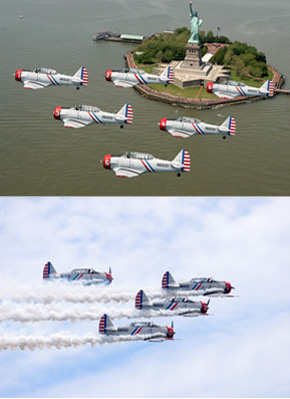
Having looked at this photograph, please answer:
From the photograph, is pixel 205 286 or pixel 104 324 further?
pixel 205 286

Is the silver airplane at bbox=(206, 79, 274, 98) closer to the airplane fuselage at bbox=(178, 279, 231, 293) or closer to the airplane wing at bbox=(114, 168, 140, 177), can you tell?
the airplane wing at bbox=(114, 168, 140, 177)

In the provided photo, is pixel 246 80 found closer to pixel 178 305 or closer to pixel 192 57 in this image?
pixel 192 57

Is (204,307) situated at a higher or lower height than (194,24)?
lower

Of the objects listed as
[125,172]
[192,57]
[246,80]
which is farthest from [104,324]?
[246,80]

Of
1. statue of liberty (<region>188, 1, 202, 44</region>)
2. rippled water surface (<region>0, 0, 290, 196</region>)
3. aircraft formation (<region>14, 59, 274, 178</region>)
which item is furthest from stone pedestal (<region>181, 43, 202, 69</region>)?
aircraft formation (<region>14, 59, 274, 178</region>)

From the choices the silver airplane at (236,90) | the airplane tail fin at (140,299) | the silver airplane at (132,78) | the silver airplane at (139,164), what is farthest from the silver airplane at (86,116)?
the airplane tail fin at (140,299)

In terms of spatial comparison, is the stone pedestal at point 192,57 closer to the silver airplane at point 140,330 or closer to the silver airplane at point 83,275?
the silver airplane at point 83,275
